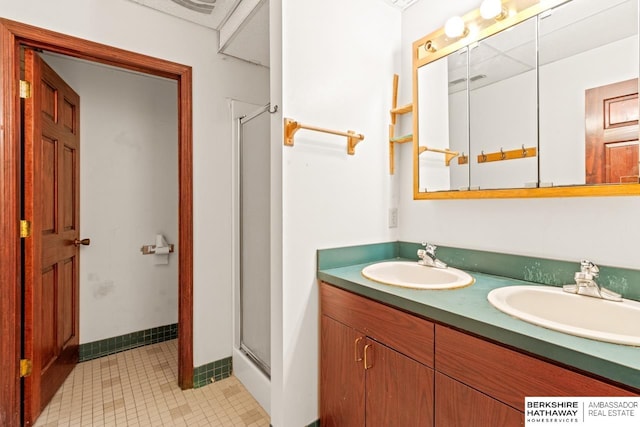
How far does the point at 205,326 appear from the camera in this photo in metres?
Answer: 1.98

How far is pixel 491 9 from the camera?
126 cm

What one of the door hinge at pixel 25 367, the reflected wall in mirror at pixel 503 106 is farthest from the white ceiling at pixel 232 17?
the door hinge at pixel 25 367

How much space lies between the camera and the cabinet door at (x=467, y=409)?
0.78 metres

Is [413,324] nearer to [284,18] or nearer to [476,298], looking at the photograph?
[476,298]

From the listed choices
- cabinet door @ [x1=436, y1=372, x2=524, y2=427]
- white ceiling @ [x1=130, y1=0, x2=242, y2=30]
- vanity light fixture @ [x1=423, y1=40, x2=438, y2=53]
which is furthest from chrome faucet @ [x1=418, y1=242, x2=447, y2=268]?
white ceiling @ [x1=130, y1=0, x2=242, y2=30]

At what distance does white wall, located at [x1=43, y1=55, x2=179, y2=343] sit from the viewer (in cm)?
226

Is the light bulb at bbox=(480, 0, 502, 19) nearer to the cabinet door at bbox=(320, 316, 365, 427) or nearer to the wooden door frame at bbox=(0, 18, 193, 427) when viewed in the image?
the cabinet door at bbox=(320, 316, 365, 427)

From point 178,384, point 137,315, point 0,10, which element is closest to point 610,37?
point 0,10

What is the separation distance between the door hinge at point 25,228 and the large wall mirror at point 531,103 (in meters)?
2.07

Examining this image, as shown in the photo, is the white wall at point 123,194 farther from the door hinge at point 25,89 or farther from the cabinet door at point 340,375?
the cabinet door at point 340,375

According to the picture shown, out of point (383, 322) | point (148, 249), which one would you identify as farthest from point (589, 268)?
point (148, 249)

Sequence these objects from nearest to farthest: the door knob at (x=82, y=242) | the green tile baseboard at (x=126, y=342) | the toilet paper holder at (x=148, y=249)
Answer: the door knob at (x=82, y=242)
the green tile baseboard at (x=126, y=342)
the toilet paper holder at (x=148, y=249)

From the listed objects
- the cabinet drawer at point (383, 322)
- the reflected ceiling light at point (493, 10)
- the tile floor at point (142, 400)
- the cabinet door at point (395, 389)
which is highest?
the reflected ceiling light at point (493, 10)

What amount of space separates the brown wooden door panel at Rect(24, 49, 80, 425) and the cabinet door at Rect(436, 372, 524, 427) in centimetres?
201
